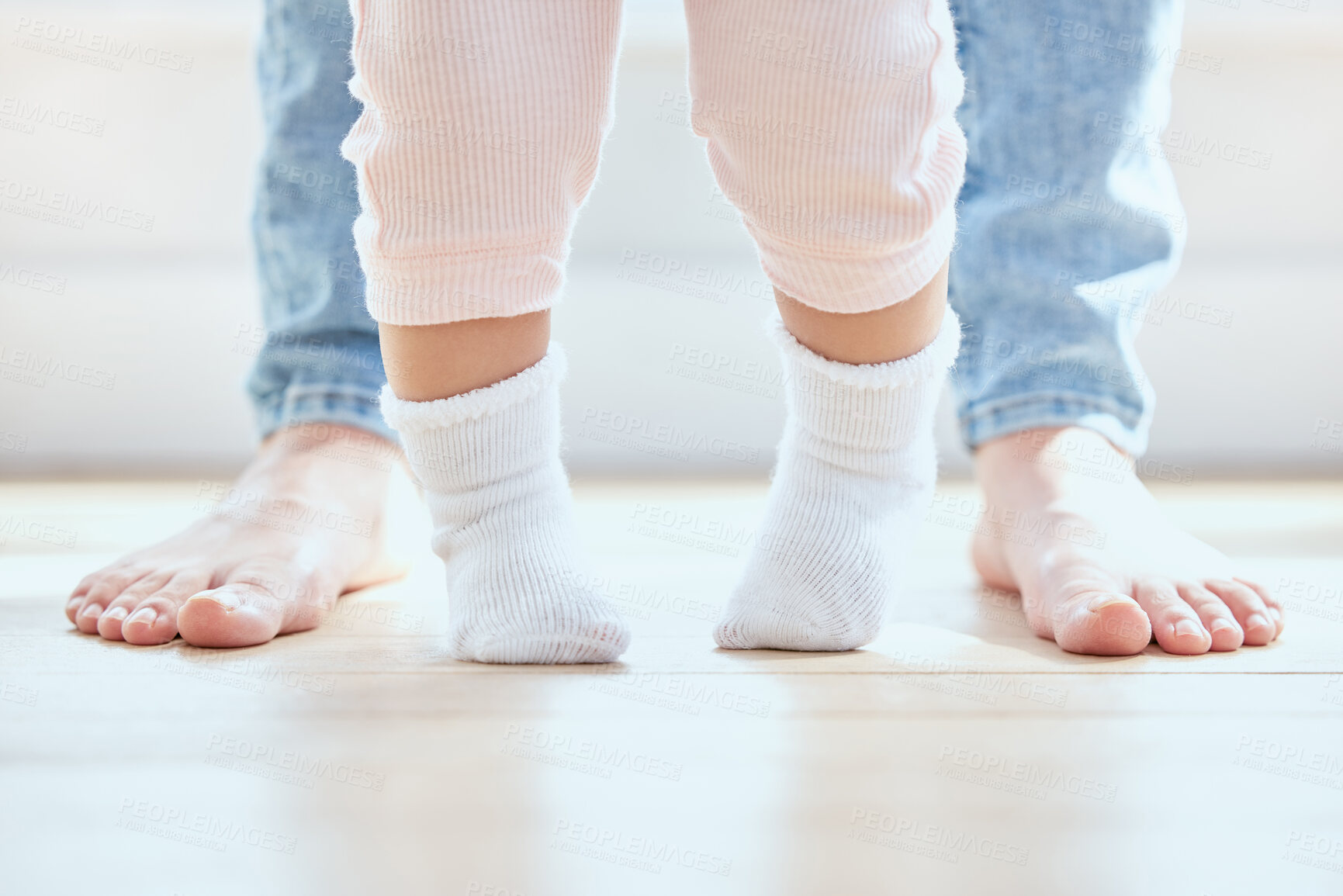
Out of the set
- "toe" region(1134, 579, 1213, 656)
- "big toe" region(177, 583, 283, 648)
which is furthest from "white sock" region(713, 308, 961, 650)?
"big toe" region(177, 583, 283, 648)

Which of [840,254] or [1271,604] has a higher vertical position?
[840,254]

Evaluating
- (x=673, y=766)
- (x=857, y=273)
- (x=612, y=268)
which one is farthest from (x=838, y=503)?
(x=612, y=268)

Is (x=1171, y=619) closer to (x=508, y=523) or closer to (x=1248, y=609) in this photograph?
(x=1248, y=609)

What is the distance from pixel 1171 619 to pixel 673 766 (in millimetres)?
322

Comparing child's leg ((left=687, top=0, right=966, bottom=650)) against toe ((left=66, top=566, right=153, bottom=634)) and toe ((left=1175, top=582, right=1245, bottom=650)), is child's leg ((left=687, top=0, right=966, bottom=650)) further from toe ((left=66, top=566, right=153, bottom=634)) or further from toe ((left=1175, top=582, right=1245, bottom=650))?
toe ((left=66, top=566, right=153, bottom=634))

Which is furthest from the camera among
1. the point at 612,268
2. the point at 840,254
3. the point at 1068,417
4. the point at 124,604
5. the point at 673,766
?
the point at 612,268

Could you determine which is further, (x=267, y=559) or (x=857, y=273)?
(x=267, y=559)

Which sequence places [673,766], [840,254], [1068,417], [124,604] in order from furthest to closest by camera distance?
[1068,417] → [124,604] → [840,254] → [673,766]

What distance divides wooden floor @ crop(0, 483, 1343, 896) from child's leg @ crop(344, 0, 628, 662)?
0.05 m

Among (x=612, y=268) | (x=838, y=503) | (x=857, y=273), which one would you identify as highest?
(x=857, y=273)

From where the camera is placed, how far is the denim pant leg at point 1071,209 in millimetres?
787

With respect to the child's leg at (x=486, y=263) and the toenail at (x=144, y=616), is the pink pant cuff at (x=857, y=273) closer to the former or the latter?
the child's leg at (x=486, y=263)

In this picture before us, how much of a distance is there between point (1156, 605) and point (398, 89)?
1.54 ft

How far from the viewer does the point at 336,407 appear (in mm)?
839
